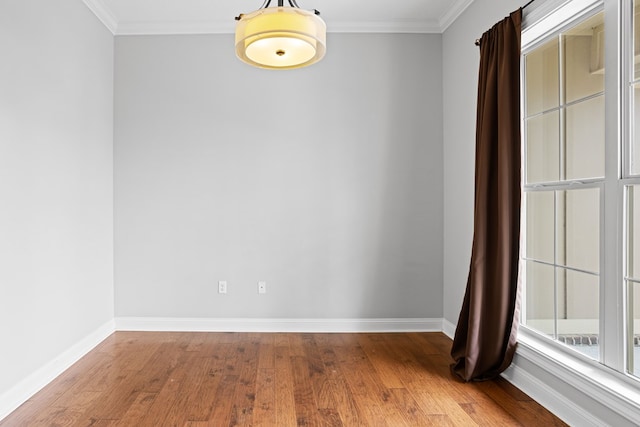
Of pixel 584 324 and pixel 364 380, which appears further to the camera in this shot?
pixel 364 380

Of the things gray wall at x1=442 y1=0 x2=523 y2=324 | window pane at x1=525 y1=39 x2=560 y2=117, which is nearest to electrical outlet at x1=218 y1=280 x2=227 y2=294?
gray wall at x1=442 y1=0 x2=523 y2=324

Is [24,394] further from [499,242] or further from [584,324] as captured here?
[584,324]

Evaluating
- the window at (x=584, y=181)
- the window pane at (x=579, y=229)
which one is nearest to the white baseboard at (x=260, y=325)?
the window at (x=584, y=181)

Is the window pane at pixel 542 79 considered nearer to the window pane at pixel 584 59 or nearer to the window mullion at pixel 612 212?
the window pane at pixel 584 59

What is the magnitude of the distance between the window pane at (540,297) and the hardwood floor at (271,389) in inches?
18.0

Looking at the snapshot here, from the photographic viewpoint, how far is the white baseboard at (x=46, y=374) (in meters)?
2.46

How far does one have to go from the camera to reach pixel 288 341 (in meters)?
3.72

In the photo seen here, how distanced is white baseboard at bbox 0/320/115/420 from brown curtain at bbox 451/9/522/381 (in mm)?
2778

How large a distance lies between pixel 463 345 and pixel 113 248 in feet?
10.4

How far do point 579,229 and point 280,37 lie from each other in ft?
6.77

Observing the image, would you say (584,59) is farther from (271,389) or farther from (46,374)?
(46,374)

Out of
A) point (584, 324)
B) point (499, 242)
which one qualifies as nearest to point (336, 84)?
point (499, 242)

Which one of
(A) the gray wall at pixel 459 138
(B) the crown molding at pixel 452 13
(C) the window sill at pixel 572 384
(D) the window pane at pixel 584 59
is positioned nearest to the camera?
(C) the window sill at pixel 572 384

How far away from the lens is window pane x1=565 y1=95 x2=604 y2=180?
233 cm
